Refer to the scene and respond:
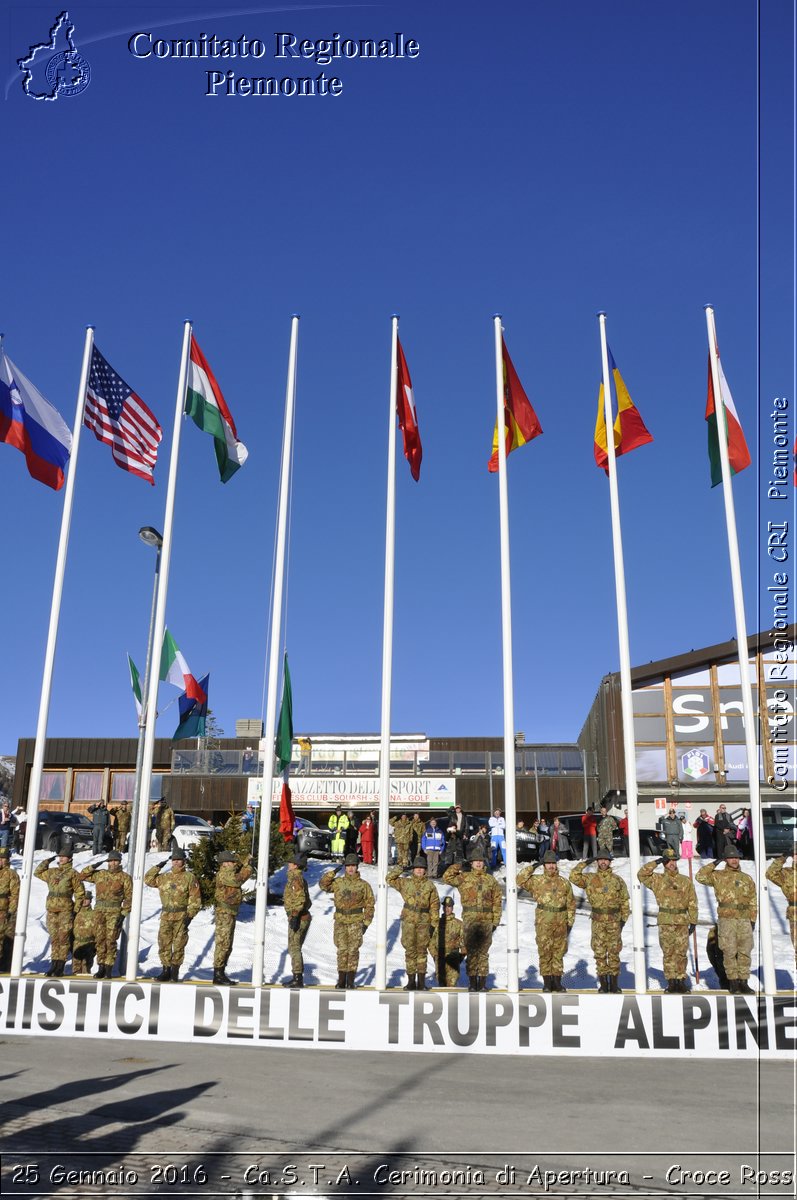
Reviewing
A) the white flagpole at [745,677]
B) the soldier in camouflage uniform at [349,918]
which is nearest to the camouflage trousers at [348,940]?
the soldier in camouflage uniform at [349,918]

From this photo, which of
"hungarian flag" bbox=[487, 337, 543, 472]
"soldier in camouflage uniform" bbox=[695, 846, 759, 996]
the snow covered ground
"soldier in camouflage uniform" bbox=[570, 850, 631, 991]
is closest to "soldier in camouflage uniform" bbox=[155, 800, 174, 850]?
the snow covered ground

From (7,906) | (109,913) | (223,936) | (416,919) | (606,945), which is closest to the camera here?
(606,945)

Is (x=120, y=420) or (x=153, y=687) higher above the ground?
(x=120, y=420)

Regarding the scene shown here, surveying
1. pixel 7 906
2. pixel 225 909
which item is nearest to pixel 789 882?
pixel 225 909

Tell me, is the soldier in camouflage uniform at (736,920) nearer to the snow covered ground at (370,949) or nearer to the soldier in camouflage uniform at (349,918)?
the snow covered ground at (370,949)

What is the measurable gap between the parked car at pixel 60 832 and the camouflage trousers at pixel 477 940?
13.6 m

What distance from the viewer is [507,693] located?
1241 centimetres

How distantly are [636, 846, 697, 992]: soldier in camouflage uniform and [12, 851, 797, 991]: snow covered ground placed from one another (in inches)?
55.2

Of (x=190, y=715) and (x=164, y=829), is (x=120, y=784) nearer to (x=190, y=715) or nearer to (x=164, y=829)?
(x=164, y=829)

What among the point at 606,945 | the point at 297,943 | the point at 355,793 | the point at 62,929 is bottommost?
the point at 297,943

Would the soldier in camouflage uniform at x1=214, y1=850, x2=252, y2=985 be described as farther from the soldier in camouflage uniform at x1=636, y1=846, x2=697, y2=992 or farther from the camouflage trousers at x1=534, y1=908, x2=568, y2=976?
the soldier in camouflage uniform at x1=636, y1=846, x2=697, y2=992

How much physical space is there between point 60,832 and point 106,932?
11.0 meters

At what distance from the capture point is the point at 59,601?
45.2 feet

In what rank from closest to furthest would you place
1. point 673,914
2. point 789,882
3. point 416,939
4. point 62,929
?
point 789,882
point 673,914
point 416,939
point 62,929
